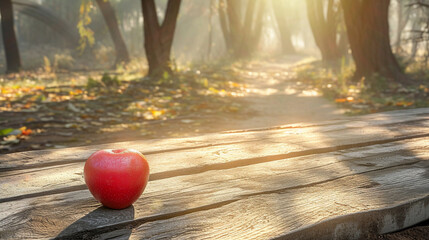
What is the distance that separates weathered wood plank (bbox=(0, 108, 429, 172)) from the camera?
2.11 m

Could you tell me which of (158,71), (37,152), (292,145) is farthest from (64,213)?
(158,71)

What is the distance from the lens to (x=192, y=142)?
254cm

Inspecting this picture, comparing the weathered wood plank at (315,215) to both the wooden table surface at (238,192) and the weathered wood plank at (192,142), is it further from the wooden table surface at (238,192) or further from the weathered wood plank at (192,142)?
the weathered wood plank at (192,142)

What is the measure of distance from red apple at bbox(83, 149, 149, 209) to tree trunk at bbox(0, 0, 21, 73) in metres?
15.9

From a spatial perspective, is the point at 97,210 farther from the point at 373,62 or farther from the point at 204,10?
the point at 204,10

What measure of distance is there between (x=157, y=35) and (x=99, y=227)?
384 inches

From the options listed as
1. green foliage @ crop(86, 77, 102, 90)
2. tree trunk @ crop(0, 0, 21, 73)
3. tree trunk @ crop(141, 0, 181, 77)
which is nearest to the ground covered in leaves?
green foliage @ crop(86, 77, 102, 90)

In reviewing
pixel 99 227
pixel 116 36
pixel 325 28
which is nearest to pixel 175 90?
pixel 99 227

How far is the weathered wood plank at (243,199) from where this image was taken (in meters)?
1.40

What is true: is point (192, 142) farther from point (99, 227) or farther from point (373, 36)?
point (373, 36)

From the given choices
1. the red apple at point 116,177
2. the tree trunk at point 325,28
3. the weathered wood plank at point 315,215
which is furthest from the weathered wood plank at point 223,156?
the tree trunk at point 325,28

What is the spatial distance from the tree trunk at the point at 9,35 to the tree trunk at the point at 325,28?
38.6ft

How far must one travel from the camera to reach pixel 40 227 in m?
1.38

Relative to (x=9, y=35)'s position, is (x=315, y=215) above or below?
below
